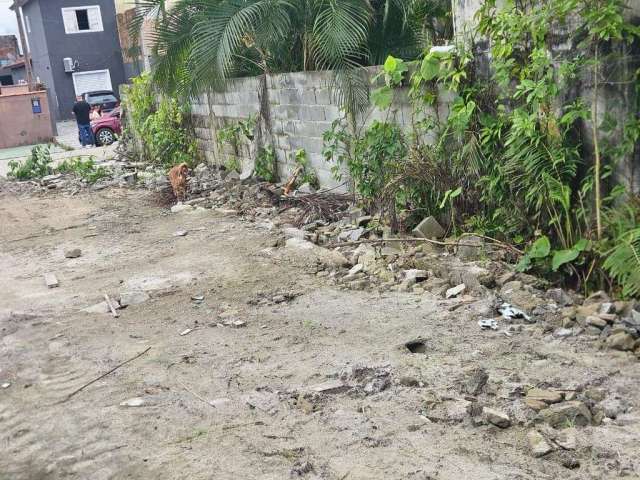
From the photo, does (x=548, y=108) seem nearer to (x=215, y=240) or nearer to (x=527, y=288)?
(x=527, y=288)

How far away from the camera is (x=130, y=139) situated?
15922 mm

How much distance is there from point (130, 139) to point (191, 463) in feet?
44.1

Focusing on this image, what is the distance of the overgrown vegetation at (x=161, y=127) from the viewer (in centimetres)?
1334

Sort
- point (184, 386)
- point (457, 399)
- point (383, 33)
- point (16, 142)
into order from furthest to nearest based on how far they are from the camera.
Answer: point (16, 142)
point (383, 33)
point (184, 386)
point (457, 399)

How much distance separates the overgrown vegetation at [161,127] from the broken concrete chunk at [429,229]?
24.1 ft

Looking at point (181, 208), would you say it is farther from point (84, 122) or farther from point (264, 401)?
point (84, 122)

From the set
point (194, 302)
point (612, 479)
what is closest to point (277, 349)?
point (194, 302)

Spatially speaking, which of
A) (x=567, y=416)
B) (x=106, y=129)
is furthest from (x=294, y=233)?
(x=106, y=129)

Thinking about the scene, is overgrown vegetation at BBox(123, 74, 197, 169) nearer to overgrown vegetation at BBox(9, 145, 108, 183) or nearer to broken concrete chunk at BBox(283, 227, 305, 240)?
overgrown vegetation at BBox(9, 145, 108, 183)

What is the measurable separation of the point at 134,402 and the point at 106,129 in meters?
18.3

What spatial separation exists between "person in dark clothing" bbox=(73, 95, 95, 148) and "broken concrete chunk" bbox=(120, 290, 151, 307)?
15367 millimetres

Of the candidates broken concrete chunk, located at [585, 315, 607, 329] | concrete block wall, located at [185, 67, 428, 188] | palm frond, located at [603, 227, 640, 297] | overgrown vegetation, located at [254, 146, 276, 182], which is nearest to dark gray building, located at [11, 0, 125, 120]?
concrete block wall, located at [185, 67, 428, 188]

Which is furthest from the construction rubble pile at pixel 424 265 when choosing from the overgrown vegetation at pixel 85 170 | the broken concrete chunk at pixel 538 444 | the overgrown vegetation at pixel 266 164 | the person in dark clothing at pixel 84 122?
the person in dark clothing at pixel 84 122

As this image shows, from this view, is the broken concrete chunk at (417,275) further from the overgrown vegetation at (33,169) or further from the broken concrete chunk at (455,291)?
the overgrown vegetation at (33,169)
